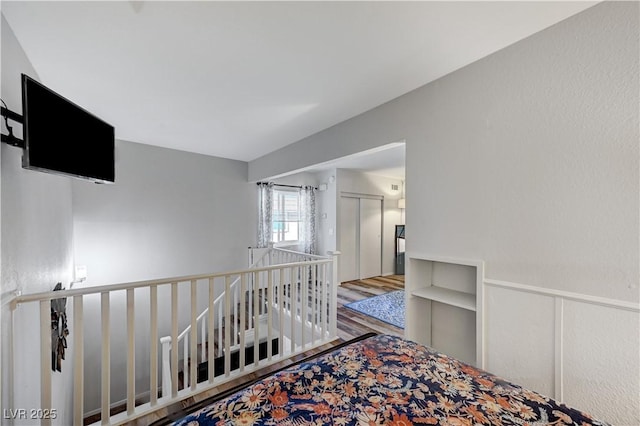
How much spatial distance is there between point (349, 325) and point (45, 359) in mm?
2804

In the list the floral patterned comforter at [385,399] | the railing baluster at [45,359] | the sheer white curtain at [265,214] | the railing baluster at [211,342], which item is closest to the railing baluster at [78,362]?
the railing baluster at [45,359]

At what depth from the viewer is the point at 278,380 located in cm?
113

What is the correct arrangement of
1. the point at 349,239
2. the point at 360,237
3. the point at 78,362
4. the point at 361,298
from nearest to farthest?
1. the point at 78,362
2. the point at 361,298
3. the point at 349,239
4. the point at 360,237

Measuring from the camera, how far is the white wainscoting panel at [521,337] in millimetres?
1489

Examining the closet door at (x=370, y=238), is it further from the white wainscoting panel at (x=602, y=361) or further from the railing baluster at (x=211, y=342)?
the white wainscoting panel at (x=602, y=361)

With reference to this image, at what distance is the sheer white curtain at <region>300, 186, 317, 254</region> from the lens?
5.45m

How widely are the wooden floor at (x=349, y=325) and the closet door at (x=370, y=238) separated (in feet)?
0.78

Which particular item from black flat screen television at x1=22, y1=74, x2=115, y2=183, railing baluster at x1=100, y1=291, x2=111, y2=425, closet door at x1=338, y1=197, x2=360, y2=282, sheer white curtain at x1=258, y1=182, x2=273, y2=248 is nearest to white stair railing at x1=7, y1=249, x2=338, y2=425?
railing baluster at x1=100, y1=291, x2=111, y2=425

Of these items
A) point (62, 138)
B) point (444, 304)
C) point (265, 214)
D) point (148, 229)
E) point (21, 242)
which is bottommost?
point (444, 304)

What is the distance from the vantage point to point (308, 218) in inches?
217

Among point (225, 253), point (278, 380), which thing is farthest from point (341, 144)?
point (225, 253)

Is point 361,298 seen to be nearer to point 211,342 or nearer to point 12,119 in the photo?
point 211,342

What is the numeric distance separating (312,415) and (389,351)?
623 millimetres

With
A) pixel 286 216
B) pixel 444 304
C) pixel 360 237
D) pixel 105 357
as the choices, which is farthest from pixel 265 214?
pixel 444 304
